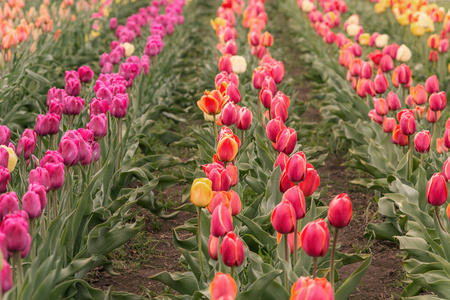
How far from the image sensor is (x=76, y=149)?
2.46 m

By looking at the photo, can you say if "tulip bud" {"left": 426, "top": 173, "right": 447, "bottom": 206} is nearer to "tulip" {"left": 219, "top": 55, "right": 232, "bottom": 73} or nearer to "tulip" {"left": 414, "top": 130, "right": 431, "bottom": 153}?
"tulip" {"left": 414, "top": 130, "right": 431, "bottom": 153}

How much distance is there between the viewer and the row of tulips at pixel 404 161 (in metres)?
2.45

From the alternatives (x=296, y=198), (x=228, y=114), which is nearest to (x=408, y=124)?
(x=228, y=114)

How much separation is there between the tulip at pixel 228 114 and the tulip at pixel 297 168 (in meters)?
1.01

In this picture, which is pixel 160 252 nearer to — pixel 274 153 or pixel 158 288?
pixel 158 288

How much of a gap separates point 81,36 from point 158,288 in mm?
4979

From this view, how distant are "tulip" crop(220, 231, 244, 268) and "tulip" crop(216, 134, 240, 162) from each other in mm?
758

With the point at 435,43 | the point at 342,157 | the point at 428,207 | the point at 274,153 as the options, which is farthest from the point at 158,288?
the point at 435,43

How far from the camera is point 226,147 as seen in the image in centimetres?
257

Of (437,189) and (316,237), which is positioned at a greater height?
(316,237)

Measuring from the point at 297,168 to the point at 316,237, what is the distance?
A: 15.6 inches

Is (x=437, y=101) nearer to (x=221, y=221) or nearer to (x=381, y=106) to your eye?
(x=381, y=106)

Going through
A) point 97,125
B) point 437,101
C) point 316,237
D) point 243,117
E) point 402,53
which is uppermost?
point 316,237

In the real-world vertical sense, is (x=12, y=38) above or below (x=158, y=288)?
above
